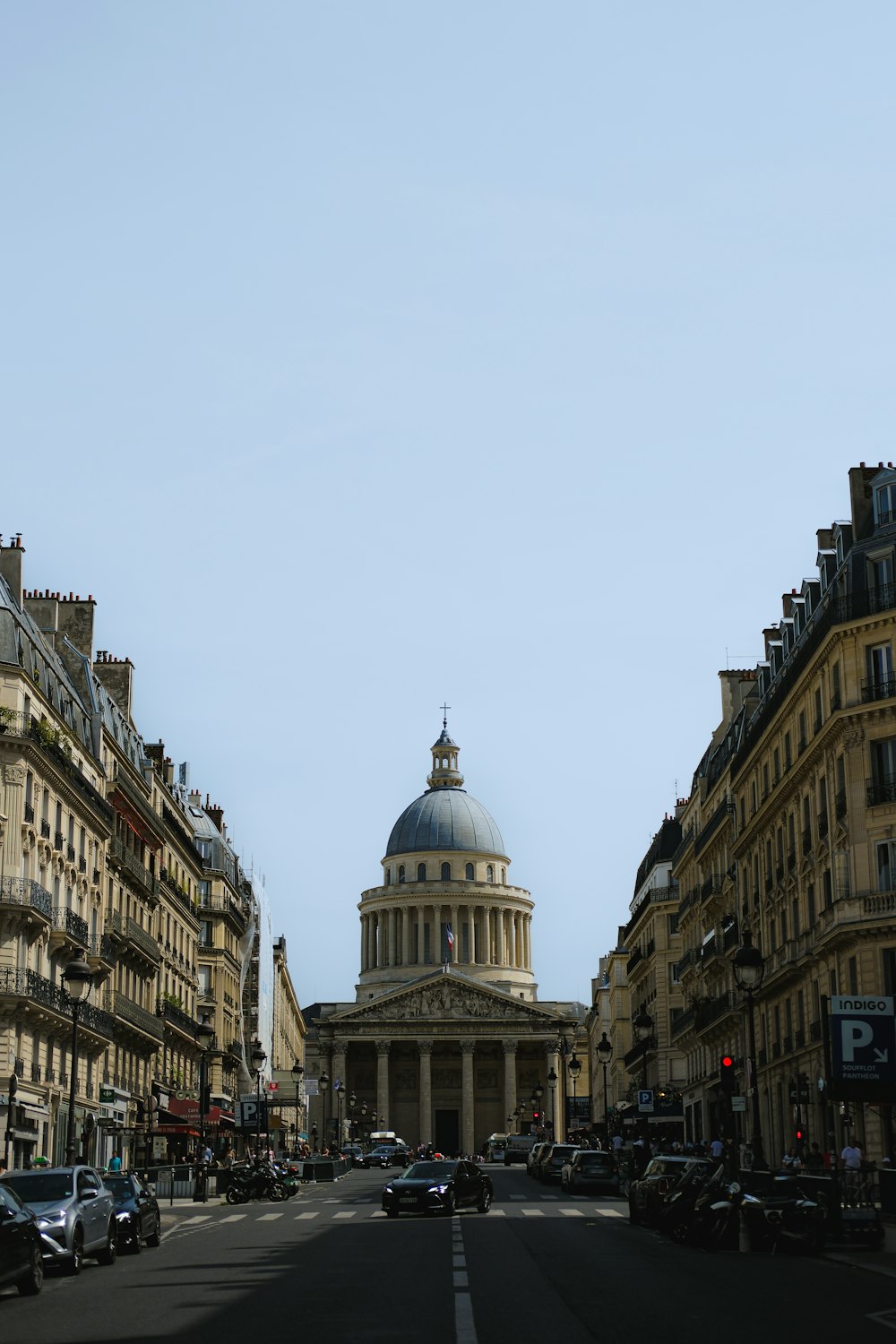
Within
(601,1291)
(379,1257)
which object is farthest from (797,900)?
(601,1291)

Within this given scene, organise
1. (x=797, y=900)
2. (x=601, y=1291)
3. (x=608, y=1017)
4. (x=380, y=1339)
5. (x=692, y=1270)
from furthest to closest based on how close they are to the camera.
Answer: (x=608, y=1017) → (x=797, y=900) → (x=692, y=1270) → (x=601, y=1291) → (x=380, y=1339)

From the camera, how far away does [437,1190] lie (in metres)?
39.1

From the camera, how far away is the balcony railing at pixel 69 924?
158ft

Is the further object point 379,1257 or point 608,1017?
point 608,1017

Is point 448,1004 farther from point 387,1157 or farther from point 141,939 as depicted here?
point 141,939

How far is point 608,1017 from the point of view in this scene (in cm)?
13488

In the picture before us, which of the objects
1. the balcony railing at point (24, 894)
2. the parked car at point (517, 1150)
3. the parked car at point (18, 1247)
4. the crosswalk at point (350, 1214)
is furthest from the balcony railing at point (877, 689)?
the parked car at point (517, 1150)

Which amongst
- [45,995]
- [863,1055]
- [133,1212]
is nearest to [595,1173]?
[45,995]

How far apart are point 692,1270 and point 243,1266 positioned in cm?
586

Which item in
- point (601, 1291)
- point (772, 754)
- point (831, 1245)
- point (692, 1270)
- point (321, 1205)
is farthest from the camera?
point (772, 754)

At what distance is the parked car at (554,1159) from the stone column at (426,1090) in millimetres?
97323

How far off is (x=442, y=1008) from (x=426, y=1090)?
7.83 m

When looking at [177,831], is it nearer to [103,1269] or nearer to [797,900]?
[797,900]

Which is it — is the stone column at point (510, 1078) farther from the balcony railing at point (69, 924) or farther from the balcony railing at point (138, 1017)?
the balcony railing at point (69, 924)
